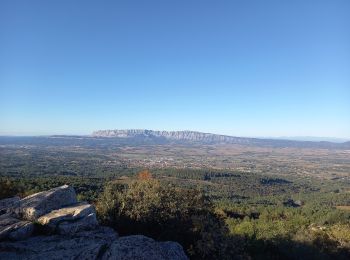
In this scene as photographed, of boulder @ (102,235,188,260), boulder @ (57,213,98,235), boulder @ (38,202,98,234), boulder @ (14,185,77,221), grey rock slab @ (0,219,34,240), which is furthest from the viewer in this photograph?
boulder @ (14,185,77,221)

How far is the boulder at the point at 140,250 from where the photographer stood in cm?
1398

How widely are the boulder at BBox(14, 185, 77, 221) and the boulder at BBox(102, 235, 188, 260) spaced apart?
6562 mm

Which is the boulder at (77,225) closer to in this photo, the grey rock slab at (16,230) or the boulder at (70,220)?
the boulder at (70,220)

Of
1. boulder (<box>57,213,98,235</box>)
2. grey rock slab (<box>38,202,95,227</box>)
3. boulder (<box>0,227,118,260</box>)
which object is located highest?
grey rock slab (<box>38,202,95,227</box>)

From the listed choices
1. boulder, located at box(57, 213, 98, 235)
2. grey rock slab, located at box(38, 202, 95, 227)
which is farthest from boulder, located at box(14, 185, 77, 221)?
boulder, located at box(57, 213, 98, 235)

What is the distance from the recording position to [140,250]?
46.8ft

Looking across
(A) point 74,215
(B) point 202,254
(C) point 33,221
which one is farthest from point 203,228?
(C) point 33,221

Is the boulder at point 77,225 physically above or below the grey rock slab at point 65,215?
below

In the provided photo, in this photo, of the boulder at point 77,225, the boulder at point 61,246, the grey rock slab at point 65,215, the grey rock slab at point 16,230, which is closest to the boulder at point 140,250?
the boulder at point 61,246

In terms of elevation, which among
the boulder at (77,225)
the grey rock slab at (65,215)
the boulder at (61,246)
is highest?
the grey rock slab at (65,215)

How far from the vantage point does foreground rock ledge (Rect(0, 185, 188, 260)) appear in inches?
567

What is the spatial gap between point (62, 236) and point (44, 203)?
3.71 metres

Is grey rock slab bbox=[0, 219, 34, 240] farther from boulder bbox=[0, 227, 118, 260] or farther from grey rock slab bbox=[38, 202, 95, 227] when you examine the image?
grey rock slab bbox=[38, 202, 95, 227]

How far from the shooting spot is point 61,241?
16.2m
